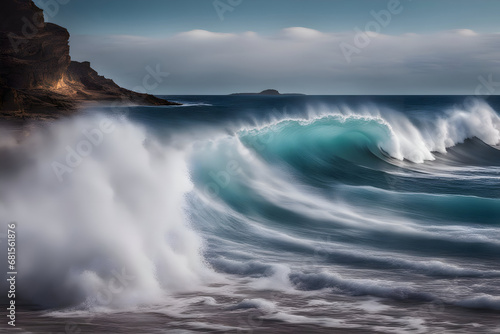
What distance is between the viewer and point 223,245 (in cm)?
782

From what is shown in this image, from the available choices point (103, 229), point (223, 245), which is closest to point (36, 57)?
point (223, 245)

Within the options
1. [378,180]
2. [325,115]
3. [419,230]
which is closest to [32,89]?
[325,115]

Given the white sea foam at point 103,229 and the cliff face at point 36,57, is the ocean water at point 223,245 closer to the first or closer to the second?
the white sea foam at point 103,229

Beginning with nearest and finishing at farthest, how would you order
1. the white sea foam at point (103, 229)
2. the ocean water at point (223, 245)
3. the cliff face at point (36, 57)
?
the ocean water at point (223, 245), the white sea foam at point (103, 229), the cliff face at point (36, 57)

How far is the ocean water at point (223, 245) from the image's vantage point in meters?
4.86

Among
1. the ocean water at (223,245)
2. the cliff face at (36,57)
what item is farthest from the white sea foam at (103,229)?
the cliff face at (36,57)

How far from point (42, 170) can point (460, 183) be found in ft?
36.8

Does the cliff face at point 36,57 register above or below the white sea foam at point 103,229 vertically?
above

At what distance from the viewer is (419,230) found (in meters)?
8.68

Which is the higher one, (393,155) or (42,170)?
(393,155)

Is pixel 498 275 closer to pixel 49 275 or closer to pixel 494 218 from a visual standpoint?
pixel 494 218

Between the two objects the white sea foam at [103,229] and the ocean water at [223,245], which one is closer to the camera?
the ocean water at [223,245]

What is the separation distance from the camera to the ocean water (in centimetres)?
486

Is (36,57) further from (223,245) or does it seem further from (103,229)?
(103,229)
